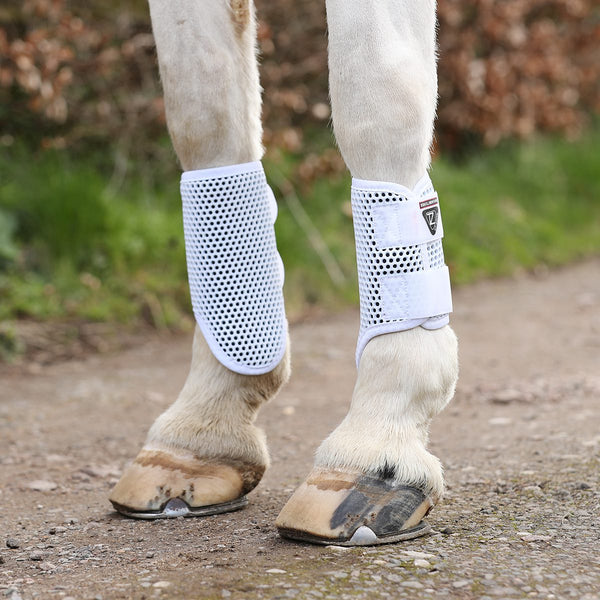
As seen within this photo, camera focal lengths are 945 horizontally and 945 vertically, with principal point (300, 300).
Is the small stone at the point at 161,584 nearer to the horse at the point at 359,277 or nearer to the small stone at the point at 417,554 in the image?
the horse at the point at 359,277

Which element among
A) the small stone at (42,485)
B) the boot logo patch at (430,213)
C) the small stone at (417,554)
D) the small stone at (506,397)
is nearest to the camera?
the small stone at (417,554)

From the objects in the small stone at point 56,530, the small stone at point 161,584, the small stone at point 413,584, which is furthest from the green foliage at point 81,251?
the small stone at point 413,584

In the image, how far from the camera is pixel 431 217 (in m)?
1.59

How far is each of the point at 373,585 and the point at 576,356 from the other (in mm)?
2327

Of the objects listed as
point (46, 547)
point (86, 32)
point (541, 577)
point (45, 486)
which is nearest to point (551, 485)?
point (541, 577)

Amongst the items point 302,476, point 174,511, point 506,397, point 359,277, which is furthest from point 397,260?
point 506,397

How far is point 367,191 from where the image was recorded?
1.56 metres

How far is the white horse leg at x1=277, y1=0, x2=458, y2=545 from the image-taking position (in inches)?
59.7

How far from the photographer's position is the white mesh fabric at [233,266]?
1799 mm

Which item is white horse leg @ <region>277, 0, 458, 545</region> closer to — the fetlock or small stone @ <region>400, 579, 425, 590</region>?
small stone @ <region>400, 579, 425, 590</region>

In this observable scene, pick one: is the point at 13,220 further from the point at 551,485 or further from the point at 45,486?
the point at 551,485

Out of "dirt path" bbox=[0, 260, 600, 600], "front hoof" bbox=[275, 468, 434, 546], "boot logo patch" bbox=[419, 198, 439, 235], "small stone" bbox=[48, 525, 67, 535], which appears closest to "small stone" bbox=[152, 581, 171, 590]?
"dirt path" bbox=[0, 260, 600, 600]

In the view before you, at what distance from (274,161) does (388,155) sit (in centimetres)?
336

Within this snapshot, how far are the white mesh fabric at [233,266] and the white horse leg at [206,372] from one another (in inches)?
1.4
